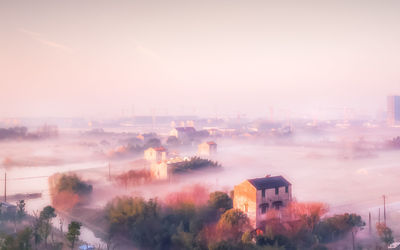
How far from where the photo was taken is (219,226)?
6.62m

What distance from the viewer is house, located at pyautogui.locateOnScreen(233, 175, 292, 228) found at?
6621 millimetres

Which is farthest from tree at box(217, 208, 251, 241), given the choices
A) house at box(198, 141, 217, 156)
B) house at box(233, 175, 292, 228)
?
house at box(198, 141, 217, 156)

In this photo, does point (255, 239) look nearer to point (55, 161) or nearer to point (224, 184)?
point (224, 184)

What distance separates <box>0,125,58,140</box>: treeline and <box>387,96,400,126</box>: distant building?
24.9m

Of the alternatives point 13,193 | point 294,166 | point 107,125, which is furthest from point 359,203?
point 107,125

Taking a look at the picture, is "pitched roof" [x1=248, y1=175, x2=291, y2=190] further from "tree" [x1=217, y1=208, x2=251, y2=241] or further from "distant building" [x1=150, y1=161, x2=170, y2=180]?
"distant building" [x1=150, y1=161, x2=170, y2=180]

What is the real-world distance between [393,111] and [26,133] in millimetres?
26631

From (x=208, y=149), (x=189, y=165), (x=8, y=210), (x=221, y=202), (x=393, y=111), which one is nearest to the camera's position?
(x=221, y=202)

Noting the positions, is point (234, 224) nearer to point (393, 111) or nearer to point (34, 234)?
point (34, 234)

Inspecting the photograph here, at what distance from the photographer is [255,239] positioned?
20.3 feet

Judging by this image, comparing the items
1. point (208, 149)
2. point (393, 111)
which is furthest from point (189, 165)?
point (393, 111)

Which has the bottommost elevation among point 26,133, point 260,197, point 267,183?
point 260,197

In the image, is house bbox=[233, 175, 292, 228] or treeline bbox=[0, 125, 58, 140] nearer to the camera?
house bbox=[233, 175, 292, 228]

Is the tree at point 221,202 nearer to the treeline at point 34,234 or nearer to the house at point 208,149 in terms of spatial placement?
the treeline at point 34,234
